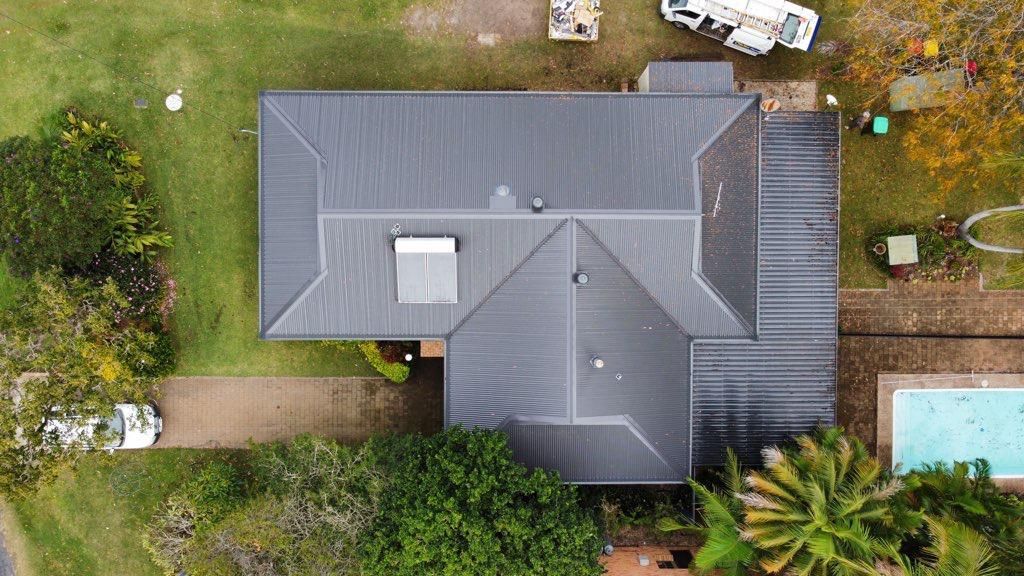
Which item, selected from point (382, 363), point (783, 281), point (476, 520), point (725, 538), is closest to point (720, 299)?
point (783, 281)

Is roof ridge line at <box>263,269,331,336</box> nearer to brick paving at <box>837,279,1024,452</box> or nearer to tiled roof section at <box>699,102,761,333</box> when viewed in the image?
tiled roof section at <box>699,102,761,333</box>

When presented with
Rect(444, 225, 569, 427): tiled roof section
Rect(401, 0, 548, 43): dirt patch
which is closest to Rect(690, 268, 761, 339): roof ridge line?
Rect(444, 225, 569, 427): tiled roof section

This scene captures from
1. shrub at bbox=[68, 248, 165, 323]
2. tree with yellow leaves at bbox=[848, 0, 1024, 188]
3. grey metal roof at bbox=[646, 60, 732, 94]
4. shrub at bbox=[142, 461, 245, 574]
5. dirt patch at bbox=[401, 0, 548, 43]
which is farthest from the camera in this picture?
dirt patch at bbox=[401, 0, 548, 43]

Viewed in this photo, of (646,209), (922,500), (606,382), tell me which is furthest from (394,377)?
(922,500)

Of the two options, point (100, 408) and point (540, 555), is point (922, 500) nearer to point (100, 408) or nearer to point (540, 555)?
point (540, 555)

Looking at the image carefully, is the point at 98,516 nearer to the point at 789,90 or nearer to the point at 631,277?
the point at 631,277

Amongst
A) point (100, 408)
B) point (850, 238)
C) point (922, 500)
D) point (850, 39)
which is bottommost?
point (922, 500)
